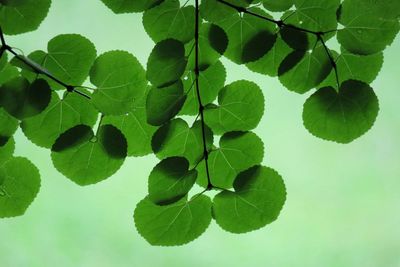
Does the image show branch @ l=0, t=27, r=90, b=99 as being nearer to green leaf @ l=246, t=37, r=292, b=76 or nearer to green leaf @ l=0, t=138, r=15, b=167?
Answer: green leaf @ l=0, t=138, r=15, b=167

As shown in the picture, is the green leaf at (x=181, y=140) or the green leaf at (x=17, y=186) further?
the green leaf at (x=17, y=186)

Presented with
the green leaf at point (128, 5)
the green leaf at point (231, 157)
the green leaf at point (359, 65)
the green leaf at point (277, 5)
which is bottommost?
the green leaf at point (231, 157)

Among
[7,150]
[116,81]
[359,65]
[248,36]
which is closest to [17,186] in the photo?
[7,150]

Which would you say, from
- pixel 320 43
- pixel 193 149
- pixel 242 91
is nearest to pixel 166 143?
pixel 193 149

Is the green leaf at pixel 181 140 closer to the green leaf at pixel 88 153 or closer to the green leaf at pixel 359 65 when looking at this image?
the green leaf at pixel 88 153

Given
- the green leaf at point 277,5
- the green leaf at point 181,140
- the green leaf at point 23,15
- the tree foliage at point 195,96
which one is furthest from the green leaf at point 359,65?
the green leaf at point 23,15

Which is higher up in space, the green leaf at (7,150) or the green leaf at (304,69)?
the green leaf at (304,69)

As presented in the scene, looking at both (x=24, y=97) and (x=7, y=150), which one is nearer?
(x=24, y=97)

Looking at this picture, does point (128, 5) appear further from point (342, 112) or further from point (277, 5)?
point (342, 112)
